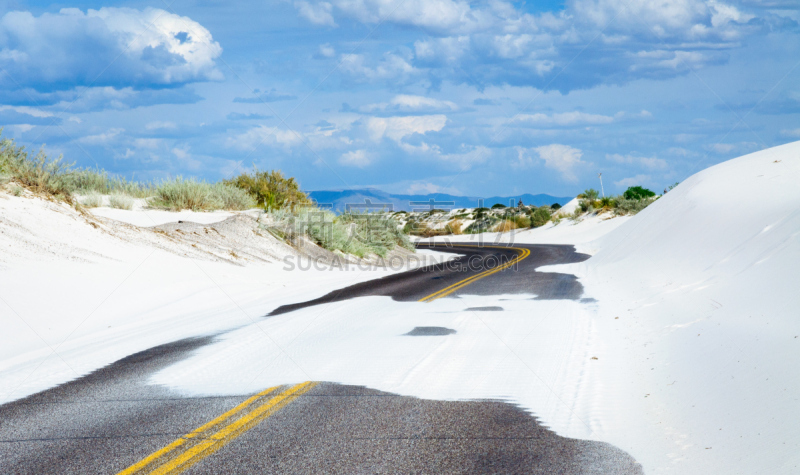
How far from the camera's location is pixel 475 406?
18.7 feet

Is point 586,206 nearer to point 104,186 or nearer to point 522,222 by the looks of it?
point 522,222

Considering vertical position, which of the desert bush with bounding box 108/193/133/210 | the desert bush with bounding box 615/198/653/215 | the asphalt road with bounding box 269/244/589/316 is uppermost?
the desert bush with bounding box 108/193/133/210

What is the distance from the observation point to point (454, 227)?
7450 cm

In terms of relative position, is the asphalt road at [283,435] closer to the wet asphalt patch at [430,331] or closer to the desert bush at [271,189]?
the wet asphalt patch at [430,331]

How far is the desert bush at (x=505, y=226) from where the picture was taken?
68.0m

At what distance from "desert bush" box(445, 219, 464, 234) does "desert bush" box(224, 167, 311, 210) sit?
142 feet

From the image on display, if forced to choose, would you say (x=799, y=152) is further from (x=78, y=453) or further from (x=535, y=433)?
(x=78, y=453)

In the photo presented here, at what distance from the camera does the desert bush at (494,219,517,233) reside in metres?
68.0

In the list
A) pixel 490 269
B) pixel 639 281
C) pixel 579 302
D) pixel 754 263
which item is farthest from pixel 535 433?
pixel 490 269

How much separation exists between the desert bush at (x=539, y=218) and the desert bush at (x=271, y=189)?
41177mm

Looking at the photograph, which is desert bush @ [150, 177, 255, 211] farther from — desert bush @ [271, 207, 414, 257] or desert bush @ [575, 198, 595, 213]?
desert bush @ [575, 198, 595, 213]

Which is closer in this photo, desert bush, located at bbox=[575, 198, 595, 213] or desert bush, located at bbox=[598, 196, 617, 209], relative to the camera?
desert bush, located at bbox=[598, 196, 617, 209]

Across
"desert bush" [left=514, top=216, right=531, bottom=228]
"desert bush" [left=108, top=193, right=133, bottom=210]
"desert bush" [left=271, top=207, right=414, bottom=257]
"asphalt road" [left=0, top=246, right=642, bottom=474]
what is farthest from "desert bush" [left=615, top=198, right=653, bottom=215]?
"asphalt road" [left=0, top=246, right=642, bottom=474]

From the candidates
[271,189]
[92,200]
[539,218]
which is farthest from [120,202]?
[539,218]
